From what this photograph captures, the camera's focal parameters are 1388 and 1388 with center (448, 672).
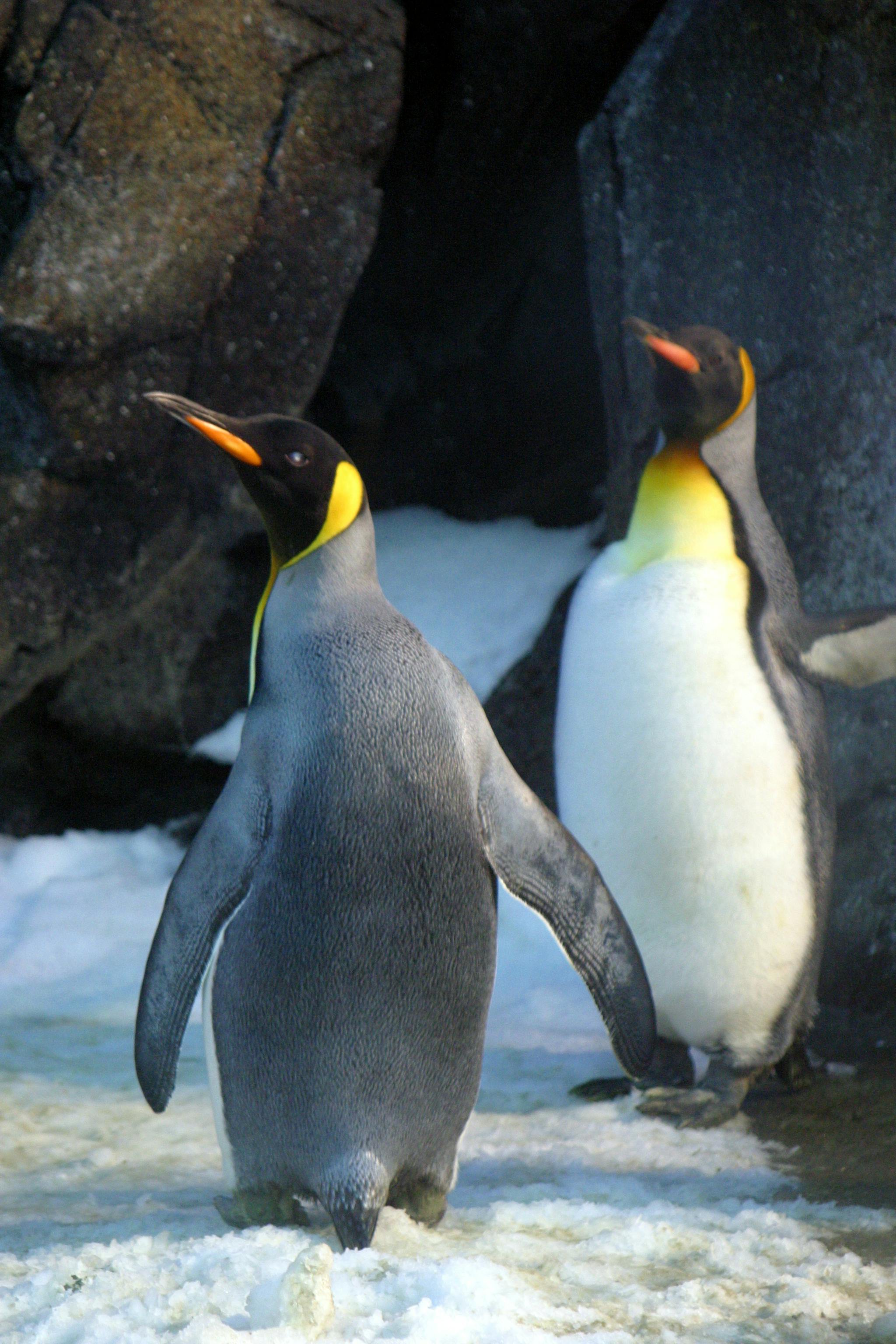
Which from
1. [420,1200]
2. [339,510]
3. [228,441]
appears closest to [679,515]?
[339,510]

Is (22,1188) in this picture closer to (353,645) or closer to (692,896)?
(353,645)

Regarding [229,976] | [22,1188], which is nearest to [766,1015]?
[229,976]

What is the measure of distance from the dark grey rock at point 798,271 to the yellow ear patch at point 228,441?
170 centimetres

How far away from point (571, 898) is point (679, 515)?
3.49 feet

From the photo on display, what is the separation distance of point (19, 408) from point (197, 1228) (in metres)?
2.05

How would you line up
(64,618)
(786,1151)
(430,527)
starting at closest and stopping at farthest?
1. (786,1151)
2. (64,618)
3. (430,527)

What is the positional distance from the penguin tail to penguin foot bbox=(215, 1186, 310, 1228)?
0.10m

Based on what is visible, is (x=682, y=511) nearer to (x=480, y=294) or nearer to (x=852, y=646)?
(x=852, y=646)

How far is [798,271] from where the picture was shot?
3.27m

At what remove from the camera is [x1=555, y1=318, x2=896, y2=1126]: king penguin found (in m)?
2.56

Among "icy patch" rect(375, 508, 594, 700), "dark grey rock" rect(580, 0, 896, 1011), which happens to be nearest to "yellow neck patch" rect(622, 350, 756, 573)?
"dark grey rock" rect(580, 0, 896, 1011)

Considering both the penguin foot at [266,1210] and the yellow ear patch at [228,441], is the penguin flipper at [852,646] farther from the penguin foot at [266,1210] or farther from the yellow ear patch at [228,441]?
the penguin foot at [266,1210]

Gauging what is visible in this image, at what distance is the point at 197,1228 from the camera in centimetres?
185

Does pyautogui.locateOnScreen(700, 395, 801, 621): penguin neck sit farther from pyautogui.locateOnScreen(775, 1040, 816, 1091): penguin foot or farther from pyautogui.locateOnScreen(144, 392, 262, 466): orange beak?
pyautogui.locateOnScreen(144, 392, 262, 466): orange beak
